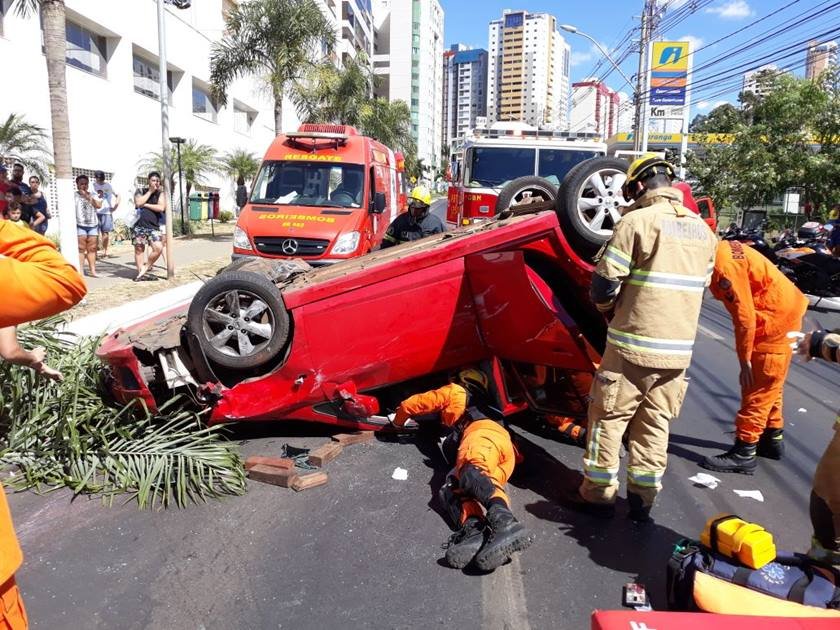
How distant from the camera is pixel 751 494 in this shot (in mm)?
4059

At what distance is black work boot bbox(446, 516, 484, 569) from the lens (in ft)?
10.3

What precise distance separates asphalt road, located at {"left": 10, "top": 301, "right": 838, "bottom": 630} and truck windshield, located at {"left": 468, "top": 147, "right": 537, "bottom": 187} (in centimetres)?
814

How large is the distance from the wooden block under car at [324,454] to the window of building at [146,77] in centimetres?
2332

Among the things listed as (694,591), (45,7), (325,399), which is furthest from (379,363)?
(45,7)

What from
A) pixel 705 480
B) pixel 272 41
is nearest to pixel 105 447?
pixel 705 480

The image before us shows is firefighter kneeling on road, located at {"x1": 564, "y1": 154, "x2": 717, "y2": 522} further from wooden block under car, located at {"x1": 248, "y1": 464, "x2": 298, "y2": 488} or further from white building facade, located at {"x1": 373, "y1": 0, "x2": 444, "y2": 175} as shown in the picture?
white building facade, located at {"x1": 373, "y1": 0, "x2": 444, "y2": 175}

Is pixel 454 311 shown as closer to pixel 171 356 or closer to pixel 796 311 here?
pixel 171 356

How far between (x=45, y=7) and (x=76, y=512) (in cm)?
895

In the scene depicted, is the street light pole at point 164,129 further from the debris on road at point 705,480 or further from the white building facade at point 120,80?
the debris on road at point 705,480

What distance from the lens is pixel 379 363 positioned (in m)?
4.40

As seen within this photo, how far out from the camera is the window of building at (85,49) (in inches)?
789

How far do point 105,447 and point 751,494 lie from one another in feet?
13.0

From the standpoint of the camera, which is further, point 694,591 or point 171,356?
point 171,356

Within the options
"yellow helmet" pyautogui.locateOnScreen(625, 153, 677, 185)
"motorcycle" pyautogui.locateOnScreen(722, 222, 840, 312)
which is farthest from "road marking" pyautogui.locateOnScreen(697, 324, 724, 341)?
"yellow helmet" pyautogui.locateOnScreen(625, 153, 677, 185)
